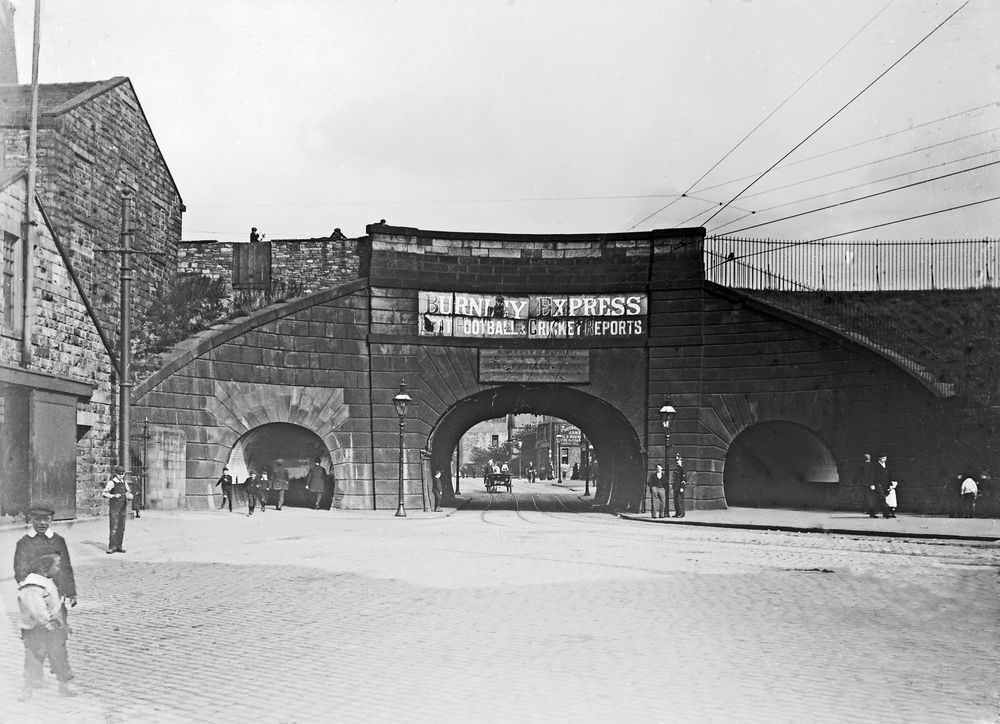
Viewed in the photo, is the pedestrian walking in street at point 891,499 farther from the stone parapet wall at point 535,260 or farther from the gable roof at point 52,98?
the gable roof at point 52,98

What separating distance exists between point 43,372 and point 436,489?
17.1 metres

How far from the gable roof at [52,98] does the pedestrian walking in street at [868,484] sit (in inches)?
919

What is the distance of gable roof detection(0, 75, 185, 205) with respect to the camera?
2853 cm

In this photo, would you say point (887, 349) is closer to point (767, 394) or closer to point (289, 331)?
point (767, 394)

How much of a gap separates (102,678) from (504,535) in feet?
46.8

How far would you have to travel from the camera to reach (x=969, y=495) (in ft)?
81.0

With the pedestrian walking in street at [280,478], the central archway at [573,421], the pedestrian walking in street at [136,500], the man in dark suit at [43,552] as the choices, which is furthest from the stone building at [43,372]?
the man in dark suit at [43,552]

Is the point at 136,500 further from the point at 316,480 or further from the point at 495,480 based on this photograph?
the point at 495,480

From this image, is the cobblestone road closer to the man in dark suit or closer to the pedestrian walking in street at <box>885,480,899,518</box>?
the man in dark suit

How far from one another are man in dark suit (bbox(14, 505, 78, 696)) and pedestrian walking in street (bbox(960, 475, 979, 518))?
72.8 ft

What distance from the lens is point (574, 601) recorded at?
11078 mm

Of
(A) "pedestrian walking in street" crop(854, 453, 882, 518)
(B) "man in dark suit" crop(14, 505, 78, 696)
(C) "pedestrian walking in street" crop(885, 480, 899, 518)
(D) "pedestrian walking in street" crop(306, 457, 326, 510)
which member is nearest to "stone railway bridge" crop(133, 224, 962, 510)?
(D) "pedestrian walking in street" crop(306, 457, 326, 510)

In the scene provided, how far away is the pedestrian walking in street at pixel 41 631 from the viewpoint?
6715 mm

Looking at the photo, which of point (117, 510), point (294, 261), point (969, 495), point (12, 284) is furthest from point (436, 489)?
point (117, 510)
